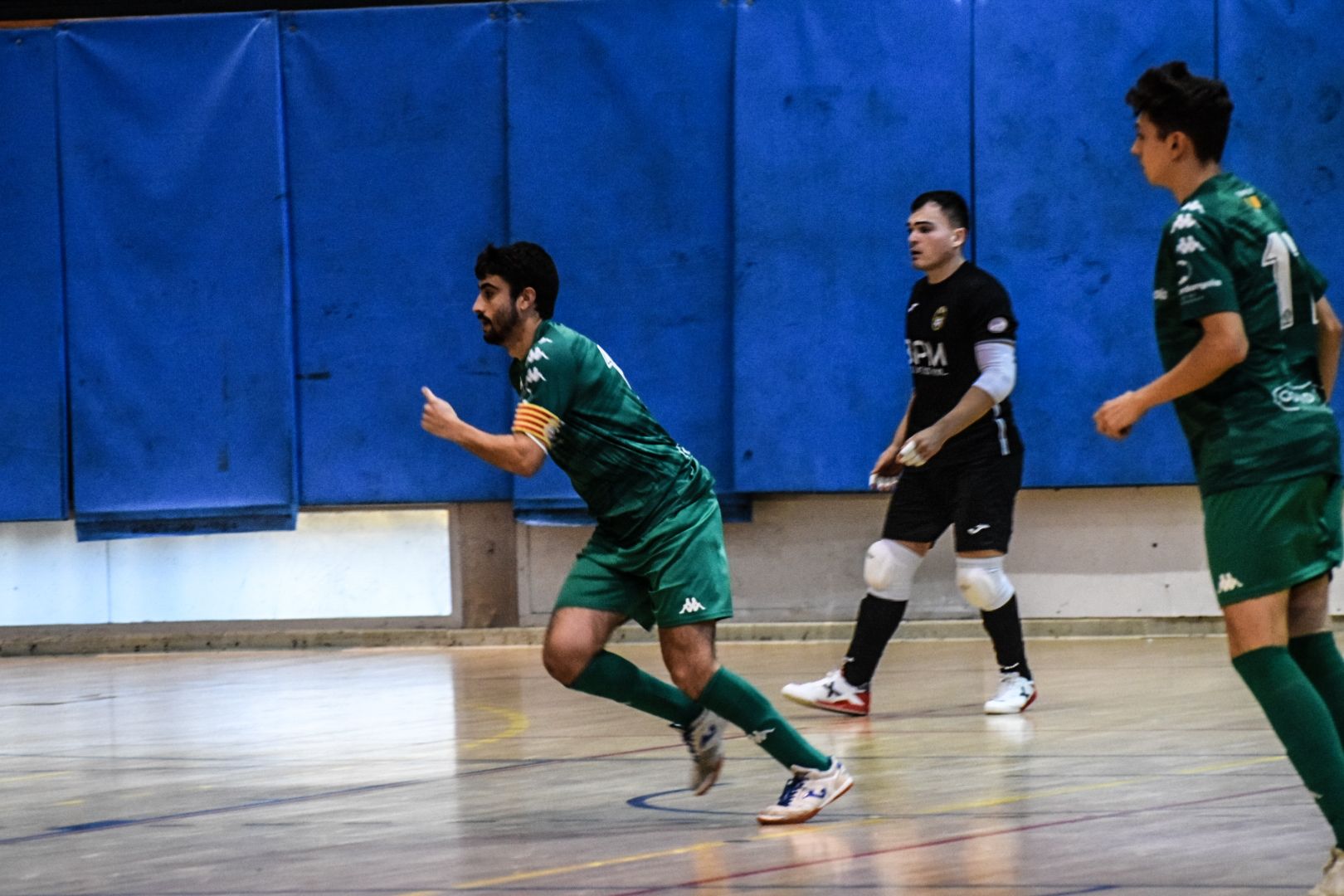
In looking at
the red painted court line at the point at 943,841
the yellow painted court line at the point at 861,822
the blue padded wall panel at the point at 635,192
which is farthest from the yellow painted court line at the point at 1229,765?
the blue padded wall panel at the point at 635,192

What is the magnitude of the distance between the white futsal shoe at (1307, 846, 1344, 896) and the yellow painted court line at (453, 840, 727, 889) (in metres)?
1.43

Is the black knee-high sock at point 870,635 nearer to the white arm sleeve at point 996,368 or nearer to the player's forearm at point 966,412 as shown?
the player's forearm at point 966,412

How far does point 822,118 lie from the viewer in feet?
34.1

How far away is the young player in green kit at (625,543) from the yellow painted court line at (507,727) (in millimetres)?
1747

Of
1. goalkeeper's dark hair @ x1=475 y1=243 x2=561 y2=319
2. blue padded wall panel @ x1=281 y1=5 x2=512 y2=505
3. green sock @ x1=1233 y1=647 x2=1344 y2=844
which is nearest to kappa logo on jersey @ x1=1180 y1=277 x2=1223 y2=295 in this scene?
green sock @ x1=1233 y1=647 x2=1344 y2=844

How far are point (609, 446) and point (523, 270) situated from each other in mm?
518

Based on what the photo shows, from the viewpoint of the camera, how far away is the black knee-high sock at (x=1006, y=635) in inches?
284

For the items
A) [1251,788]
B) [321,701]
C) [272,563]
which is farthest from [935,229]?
[272,563]

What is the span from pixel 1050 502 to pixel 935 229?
12.1 feet

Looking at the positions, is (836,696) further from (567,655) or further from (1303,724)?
(1303,724)

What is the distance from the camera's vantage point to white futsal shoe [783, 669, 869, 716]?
7090 millimetres

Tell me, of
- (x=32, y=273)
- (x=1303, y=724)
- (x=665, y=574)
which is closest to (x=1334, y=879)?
(x=1303, y=724)

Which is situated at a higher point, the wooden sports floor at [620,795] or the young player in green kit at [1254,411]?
the young player in green kit at [1254,411]

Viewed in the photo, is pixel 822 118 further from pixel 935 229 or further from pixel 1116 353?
pixel 935 229
